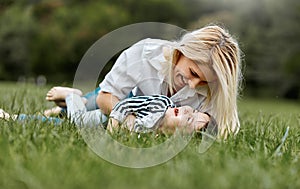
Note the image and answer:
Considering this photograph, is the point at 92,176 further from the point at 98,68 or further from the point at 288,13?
the point at 288,13

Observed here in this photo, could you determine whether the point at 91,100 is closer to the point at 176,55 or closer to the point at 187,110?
the point at 176,55

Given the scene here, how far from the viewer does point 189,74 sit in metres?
2.29

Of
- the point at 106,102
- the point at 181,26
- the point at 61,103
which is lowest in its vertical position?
the point at 181,26

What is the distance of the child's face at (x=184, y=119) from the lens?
2137 mm

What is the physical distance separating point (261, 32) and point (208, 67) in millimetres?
19029

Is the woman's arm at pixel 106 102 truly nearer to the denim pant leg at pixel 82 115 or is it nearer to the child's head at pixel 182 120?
the denim pant leg at pixel 82 115

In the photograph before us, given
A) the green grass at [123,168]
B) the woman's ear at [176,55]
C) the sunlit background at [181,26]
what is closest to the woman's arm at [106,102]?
the woman's ear at [176,55]

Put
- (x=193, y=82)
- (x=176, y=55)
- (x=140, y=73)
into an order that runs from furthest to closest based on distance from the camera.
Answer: (x=140, y=73), (x=176, y=55), (x=193, y=82)

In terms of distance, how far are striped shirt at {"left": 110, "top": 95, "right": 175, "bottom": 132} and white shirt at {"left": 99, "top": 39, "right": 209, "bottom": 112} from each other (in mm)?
265

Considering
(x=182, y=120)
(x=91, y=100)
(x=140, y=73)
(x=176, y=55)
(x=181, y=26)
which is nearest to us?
(x=182, y=120)

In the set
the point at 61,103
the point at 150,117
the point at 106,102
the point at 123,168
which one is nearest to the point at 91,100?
the point at 61,103

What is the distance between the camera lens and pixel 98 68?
7.70 feet

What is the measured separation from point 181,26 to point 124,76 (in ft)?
58.9

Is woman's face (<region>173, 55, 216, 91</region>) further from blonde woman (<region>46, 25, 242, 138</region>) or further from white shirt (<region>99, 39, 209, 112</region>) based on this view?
white shirt (<region>99, 39, 209, 112</region>)
